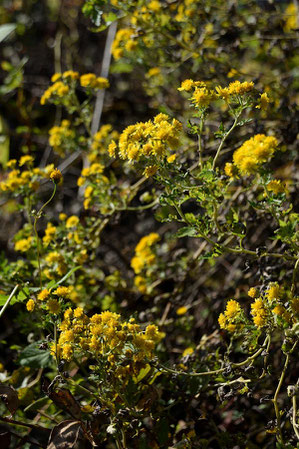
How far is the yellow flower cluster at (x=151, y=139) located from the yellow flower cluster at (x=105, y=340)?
448mm

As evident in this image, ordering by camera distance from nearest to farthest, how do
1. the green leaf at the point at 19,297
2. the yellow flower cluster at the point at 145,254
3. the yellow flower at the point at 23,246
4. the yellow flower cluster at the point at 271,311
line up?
the yellow flower cluster at the point at 271,311 < the green leaf at the point at 19,297 < the yellow flower at the point at 23,246 < the yellow flower cluster at the point at 145,254

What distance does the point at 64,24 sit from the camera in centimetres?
418

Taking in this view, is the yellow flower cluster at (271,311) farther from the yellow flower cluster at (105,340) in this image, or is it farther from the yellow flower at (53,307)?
the yellow flower at (53,307)

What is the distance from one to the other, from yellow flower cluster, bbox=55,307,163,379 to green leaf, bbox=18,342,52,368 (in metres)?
0.31

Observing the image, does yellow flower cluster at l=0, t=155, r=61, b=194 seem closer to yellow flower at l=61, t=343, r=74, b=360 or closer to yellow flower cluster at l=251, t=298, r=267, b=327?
yellow flower at l=61, t=343, r=74, b=360

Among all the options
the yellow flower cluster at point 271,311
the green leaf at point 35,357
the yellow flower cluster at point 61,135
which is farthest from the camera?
the yellow flower cluster at point 61,135

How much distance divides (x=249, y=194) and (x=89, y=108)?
84 centimetres

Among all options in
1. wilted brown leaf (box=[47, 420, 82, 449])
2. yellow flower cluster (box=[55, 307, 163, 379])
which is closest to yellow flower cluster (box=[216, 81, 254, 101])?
yellow flower cluster (box=[55, 307, 163, 379])

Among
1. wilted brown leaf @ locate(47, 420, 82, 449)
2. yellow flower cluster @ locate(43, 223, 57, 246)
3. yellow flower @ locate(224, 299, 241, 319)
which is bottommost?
wilted brown leaf @ locate(47, 420, 82, 449)

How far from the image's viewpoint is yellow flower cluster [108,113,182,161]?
1.31m

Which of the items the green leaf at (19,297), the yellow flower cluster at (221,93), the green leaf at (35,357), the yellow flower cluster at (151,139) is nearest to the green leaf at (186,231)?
the yellow flower cluster at (151,139)

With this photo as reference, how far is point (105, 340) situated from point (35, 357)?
484 millimetres

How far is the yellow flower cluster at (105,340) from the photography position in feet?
4.21

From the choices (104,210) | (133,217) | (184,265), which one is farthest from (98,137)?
(133,217)
